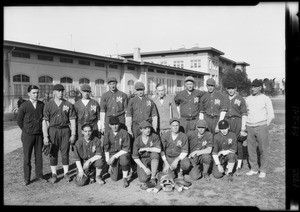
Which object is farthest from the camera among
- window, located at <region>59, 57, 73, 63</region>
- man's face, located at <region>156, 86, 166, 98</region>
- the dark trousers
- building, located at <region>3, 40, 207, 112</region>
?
window, located at <region>59, 57, 73, 63</region>

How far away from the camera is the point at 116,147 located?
547cm

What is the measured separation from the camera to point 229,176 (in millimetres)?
5398

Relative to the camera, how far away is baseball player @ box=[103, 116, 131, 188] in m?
5.38

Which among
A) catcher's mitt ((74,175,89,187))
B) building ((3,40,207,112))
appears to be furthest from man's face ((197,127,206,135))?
building ((3,40,207,112))

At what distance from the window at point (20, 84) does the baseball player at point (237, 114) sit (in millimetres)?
15063

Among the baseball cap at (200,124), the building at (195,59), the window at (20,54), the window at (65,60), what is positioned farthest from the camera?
the building at (195,59)

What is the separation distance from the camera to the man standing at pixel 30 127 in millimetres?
5227

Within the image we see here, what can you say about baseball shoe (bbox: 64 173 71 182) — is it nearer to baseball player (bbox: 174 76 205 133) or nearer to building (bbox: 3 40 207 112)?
baseball player (bbox: 174 76 205 133)

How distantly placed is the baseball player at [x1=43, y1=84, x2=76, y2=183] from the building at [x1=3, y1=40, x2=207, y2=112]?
1235cm

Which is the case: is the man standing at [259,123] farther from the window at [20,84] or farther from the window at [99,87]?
the window at [99,87]

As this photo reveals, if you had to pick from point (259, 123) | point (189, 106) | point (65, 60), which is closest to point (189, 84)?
point (189, 106)

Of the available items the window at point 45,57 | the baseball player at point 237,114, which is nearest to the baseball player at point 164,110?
the baseball player at point 237,114

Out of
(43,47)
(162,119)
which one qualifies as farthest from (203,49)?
(162,119)
